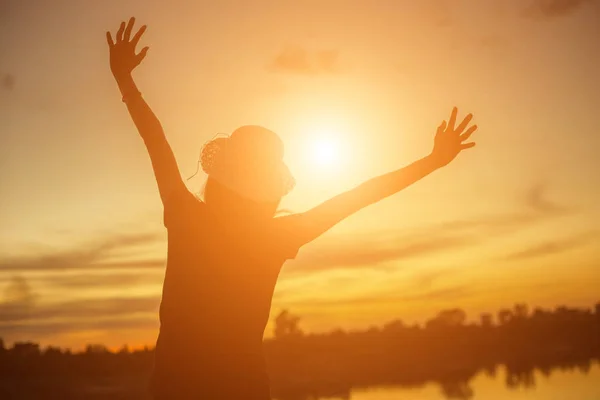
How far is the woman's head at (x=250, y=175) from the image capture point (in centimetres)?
299

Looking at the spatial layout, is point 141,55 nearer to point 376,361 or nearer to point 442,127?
point 442,127

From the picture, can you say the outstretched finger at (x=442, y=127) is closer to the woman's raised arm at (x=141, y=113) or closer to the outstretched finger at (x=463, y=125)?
the outstretched finger at (x=463, y=125)

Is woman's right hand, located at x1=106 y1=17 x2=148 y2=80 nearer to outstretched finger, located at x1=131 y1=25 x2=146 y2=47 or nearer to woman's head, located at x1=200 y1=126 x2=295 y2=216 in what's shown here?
outstretched finger, located at x1=131 y1=25 x2=146 y2=47

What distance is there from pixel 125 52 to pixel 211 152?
0.69 m

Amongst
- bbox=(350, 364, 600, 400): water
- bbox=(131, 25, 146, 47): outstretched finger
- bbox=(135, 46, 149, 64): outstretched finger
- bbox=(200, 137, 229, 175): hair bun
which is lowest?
bbox=(350, 364, 600, 400): water

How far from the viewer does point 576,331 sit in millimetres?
145375

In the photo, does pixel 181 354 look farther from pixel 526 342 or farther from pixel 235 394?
pixel 526 342

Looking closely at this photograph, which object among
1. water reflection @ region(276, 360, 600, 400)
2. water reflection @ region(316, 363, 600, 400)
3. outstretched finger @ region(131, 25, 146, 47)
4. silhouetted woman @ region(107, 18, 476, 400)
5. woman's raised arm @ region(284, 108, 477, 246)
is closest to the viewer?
silhouetted woman @ region(107, 18, 476, 400)

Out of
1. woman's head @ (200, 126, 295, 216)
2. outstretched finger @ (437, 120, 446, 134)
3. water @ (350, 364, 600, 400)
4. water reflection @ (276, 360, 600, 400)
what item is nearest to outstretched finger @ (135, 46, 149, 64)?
woman's head @ (200, 126, 295, 216)

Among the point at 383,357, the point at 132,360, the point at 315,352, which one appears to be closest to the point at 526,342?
the point at 383,357

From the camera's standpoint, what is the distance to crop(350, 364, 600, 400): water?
69.1 meters

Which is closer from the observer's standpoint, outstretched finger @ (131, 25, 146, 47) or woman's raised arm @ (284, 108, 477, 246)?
woman's raised arm @ (284, 108, 477, 246)

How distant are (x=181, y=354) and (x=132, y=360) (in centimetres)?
8046

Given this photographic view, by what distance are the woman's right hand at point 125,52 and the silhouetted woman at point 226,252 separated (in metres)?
0.39
